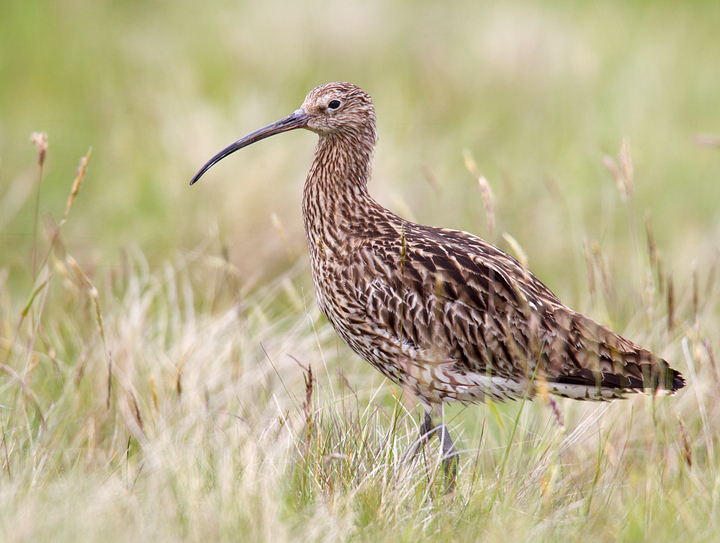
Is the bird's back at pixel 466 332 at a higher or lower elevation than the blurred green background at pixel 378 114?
lower

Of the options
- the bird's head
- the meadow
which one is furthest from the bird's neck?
the meadow

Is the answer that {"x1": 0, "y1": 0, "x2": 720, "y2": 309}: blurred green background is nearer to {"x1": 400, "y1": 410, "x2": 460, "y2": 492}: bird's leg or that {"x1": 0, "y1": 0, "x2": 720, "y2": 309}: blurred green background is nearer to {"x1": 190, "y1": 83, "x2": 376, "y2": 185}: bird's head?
{"x1": 190, "y1": 83, "x2": 376, "y2": 185}: bird's head

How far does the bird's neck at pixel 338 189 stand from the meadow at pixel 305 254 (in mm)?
422

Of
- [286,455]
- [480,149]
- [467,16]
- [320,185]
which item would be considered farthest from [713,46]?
[286,455]

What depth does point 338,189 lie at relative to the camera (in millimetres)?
4629

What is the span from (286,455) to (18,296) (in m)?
4.05

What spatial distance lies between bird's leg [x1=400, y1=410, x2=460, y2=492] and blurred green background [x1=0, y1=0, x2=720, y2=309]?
1.94 meters

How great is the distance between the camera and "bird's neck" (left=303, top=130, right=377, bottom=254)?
4547 mm

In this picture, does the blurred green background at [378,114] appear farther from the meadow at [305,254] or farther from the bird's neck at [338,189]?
the bird's neck at [338,189]

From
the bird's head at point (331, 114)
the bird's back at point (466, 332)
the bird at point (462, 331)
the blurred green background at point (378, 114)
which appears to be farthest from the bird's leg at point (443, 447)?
the blurred green background at point (378, 114)

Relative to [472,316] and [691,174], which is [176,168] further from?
[691,174]

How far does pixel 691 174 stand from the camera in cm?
977

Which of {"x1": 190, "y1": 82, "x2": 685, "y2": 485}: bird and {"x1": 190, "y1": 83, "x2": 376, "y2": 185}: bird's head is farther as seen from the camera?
{"x1": 190, "y1": 83, "x2": 376, "y2": 185}: bird's head

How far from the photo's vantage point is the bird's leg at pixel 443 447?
3.76m
